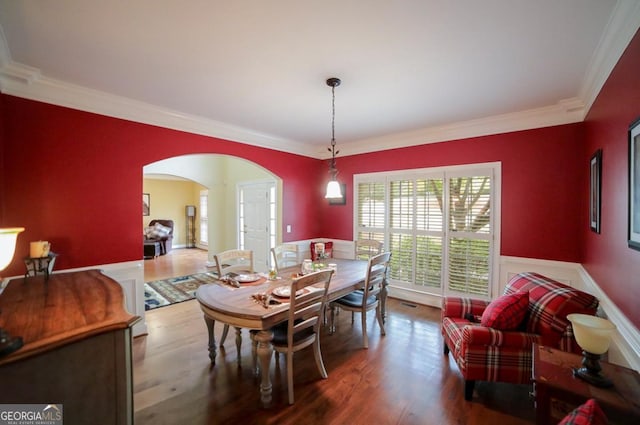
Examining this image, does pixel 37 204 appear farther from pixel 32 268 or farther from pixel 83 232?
pixel 32 268

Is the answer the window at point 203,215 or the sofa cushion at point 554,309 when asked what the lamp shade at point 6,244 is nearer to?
the sofa cushion at point 554,309

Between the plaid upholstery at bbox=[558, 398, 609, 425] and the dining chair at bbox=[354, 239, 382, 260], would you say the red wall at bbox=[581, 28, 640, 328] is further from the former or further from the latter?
the dining chair at bbox=[354, 239, 382, 260]

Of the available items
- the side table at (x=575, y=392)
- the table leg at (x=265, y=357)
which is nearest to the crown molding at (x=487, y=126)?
the side table at (x=575, y=392)

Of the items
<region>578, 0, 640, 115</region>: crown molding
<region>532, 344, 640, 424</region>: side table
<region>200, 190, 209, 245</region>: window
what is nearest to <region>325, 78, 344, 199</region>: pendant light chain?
<region>578, 0, 640, 115</region>: crown molding

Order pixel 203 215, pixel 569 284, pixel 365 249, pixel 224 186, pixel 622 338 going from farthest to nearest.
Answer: pixel 203 215 < pixel 224 186 < pixel 365 249 < pixel 569 284 < pixel 622 338

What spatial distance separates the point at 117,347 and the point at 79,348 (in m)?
0.12

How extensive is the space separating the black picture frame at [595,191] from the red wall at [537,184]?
56cm

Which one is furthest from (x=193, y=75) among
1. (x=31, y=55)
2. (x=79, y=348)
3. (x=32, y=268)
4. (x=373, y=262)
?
(x=373, y=262)

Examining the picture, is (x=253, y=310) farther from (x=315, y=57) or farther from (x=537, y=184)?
(x=537, y=184)

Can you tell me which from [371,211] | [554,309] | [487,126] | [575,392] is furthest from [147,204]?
[575,392]

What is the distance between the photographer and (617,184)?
180cm

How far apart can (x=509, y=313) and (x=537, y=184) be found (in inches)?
79.2

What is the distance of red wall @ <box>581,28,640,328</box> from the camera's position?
1.51 meters

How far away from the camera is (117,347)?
3.55ft
